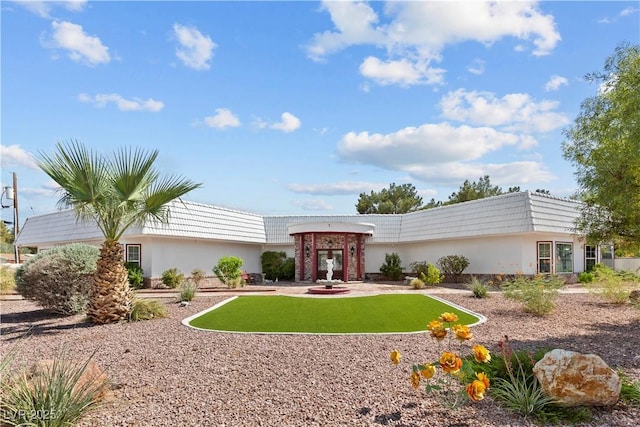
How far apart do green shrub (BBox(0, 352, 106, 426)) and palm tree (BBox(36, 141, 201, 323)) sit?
248 inches

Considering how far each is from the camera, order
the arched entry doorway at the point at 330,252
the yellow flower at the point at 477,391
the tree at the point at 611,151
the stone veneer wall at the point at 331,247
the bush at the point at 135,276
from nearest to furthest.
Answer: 1. the yellow flower at the point at 477,391
2. the tree at the point at 611,151
3. the bush at the point at 135,276
4. the arched entry doorway at the point at 330,252
5. the stone veneer wall at the point at 331,247

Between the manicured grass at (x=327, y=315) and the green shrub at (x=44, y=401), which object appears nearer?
the green shrub at (x=44, y=401)

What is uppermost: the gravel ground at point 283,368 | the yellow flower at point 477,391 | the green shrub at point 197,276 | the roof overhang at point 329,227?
the roof overhang at point 329,227

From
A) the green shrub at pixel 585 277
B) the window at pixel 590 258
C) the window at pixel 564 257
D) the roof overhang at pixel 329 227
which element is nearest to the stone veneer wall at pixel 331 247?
the roof overhang at pixel 329 227

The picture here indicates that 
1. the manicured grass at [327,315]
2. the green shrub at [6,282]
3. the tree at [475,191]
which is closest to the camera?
the manicured grass at [327,315]

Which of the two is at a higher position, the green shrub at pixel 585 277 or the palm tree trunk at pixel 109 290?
the palm tree trunk at pixel 109 290

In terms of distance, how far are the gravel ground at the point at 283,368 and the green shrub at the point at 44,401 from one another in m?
0.23

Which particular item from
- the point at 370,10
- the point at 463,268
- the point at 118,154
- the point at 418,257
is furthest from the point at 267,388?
the point at 418,257

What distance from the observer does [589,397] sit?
4.48m

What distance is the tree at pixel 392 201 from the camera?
4088 cm

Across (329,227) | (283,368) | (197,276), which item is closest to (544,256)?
(329,227)

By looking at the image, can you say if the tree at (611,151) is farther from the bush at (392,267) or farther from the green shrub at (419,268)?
the bush at (392,267)

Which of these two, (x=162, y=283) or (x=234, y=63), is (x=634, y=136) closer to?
(x=234, y=63)

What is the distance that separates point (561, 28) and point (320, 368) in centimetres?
936
